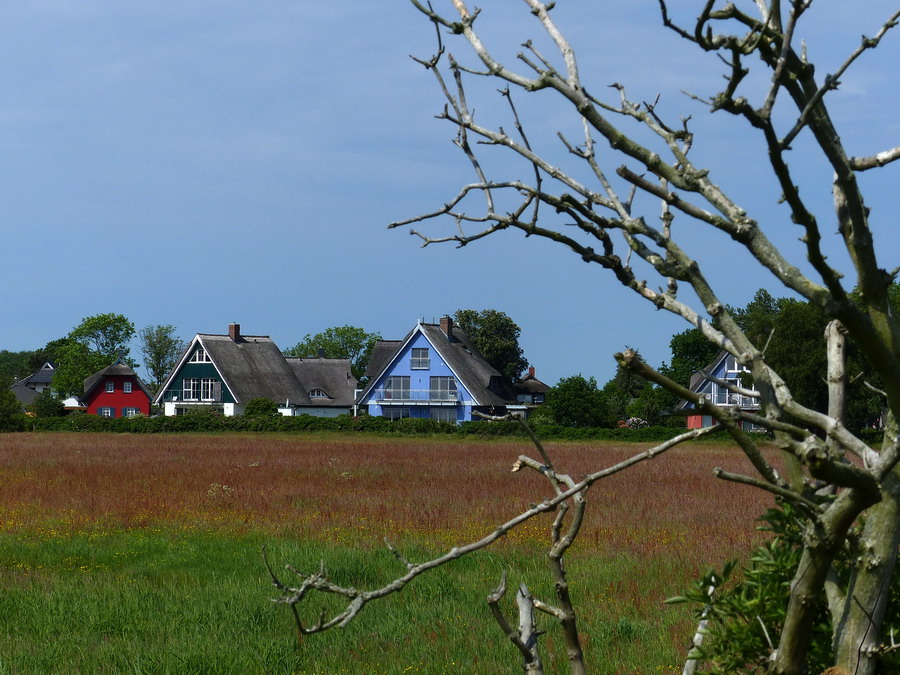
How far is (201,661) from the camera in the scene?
7434mm

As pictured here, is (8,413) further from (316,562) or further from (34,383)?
(34,383)

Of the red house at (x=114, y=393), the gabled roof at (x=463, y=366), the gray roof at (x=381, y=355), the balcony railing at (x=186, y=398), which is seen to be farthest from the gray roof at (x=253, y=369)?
the red house at (x=114, y=393)

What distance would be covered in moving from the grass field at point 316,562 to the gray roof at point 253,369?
5298 cm

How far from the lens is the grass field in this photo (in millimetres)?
7746

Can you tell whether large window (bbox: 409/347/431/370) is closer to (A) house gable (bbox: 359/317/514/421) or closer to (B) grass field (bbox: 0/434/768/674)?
(A) house gable (bbox: 359/317/514/421)

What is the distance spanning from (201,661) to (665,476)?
18700mm

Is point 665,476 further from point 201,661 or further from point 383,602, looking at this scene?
point 201,661

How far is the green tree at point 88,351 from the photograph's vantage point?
336ft

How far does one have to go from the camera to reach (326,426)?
54594mm

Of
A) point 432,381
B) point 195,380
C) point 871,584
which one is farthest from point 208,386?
point 871,584

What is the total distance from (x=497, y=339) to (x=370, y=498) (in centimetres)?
7597

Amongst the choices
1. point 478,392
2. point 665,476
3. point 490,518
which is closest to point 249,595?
point 490,518

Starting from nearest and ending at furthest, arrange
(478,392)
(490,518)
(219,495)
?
1. (490,518)
2. (219,495)
3. (478,392)

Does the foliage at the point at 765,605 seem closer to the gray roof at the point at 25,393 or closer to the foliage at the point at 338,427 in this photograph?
the foliage at the point at 338,427
